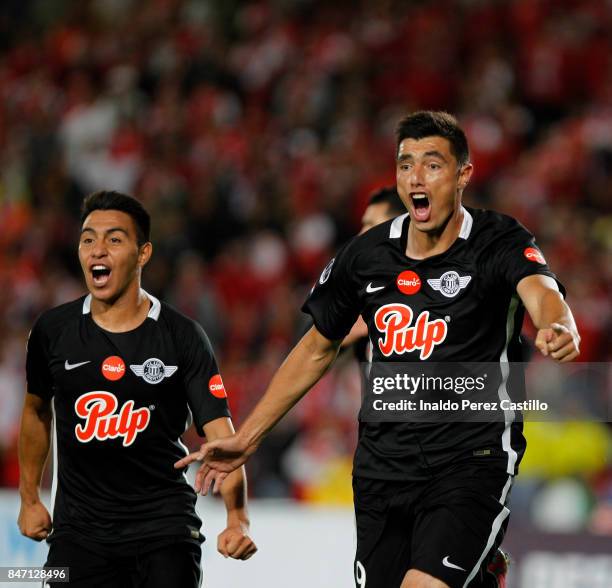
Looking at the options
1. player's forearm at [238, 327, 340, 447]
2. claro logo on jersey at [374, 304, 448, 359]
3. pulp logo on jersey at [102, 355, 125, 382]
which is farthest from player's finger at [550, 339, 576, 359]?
pulp logo on jersey at [102, 355, 125, 382]

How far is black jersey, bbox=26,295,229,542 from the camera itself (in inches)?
186

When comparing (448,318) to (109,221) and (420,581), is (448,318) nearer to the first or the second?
(420,581)

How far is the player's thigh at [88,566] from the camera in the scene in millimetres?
4613

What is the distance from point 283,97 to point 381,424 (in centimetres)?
867

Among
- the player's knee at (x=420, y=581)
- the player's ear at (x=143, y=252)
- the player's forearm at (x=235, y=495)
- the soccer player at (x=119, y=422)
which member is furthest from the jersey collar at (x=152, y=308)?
the player's knee at (x=420, y=581)

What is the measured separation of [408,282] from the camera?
450 cm

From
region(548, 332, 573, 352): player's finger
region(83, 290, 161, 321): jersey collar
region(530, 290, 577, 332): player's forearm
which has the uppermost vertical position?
region(83, 290, 161, 321): jersey collar

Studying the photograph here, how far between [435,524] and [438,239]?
3.38 ft

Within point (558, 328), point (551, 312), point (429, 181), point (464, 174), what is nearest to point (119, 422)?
point (429, 181)

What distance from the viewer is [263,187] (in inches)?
469

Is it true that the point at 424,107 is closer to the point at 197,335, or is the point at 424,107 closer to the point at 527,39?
the point at 527,39

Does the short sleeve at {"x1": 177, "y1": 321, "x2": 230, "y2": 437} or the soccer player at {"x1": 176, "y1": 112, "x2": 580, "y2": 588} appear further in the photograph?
the short sleeve at {"x1": 177, "y1": 321, "x2": 230, "y2": 437}

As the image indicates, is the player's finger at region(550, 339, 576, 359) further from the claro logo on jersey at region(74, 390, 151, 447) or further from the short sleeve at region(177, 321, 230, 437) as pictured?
the claro logo on jersey at region(74, 390, 151, 447)

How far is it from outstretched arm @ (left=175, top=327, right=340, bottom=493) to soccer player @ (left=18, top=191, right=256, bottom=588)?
0.17m
